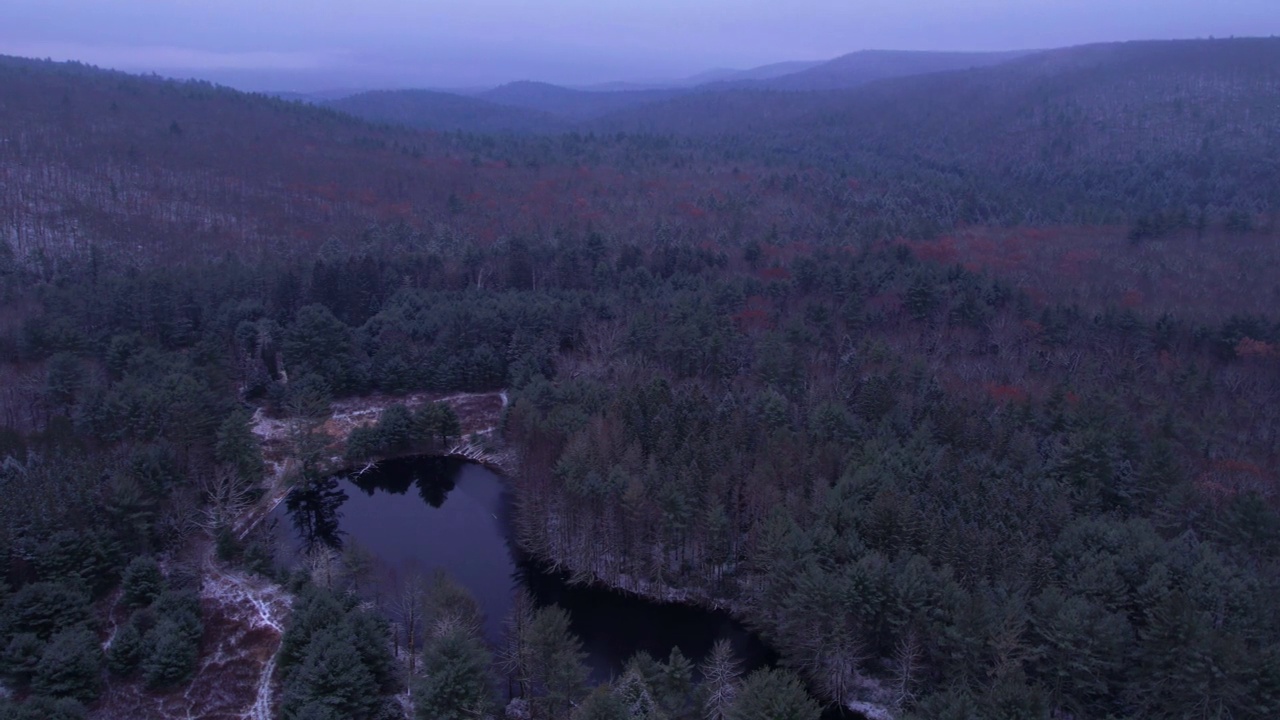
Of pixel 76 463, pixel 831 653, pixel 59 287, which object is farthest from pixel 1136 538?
pixel 59 287

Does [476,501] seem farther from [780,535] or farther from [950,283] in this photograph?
[950,283]

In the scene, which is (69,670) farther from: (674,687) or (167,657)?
(674,687)

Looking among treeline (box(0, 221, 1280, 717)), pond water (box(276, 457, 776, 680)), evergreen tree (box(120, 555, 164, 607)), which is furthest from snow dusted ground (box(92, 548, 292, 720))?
treeline (box(0, 221, 1280, 717))

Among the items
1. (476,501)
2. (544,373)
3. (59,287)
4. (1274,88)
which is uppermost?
(1274,88)

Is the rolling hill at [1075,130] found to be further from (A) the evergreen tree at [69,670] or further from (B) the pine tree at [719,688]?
(A) the evergreen tree at [69,670]

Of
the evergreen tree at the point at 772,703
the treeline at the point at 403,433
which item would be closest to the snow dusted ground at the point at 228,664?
the treeline at the point at 403,433

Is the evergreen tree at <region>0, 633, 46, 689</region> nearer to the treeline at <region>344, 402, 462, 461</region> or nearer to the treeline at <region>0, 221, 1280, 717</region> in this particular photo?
the treeline at <region>0, 221, 1280, 717</region>
